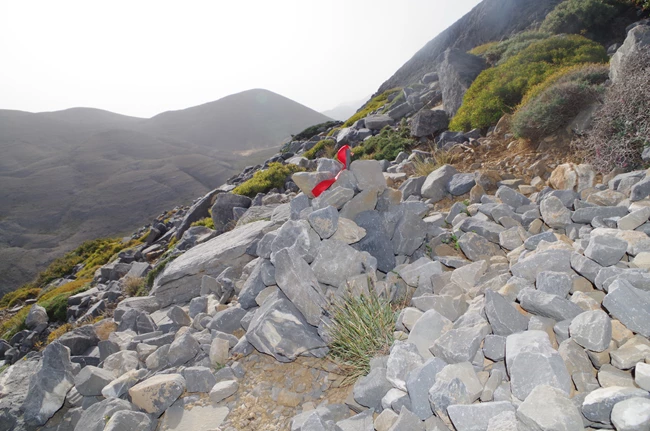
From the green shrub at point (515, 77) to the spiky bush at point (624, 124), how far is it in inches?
116

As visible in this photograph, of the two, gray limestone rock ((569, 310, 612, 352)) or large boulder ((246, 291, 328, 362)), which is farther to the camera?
large boulder ((246, 291, 328, 362))

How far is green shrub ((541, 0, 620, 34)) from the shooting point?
15414 millimetres

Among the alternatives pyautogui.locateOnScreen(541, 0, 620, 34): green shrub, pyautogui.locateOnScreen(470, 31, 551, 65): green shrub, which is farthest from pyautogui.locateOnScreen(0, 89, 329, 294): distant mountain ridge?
pyautogui.locateOnScreen(541, 0, 620, 34): green shrub

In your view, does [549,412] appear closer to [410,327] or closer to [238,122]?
[410,327]

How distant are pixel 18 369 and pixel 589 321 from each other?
6.21 meters

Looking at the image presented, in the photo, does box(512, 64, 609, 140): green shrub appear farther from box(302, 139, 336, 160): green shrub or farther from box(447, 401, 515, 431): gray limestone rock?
box(302, 139, 336, 160): green shrub

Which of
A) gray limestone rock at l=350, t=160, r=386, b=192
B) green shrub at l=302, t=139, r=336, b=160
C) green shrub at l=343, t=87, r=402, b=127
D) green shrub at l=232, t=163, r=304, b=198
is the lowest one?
gray limestone rock at l=350, t=160, r=386, b=192

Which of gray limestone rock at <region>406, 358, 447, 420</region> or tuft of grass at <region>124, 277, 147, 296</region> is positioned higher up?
tuft of grass at <region>124, 277, 147, 296</region>

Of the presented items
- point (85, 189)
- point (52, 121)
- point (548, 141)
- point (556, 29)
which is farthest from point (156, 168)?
point (548, 141)

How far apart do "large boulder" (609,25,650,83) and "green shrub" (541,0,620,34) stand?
1121 cm

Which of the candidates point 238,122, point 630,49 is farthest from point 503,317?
point 238,122

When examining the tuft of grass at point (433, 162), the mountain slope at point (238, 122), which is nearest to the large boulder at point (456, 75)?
the tuft of grass at point (433, 162)

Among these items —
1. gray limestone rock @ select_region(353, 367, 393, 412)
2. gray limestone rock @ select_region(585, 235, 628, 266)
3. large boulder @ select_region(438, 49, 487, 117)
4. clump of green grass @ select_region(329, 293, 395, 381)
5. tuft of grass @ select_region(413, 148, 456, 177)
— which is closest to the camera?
gray limestone rock @ select_region(353, 367, 393, 412)

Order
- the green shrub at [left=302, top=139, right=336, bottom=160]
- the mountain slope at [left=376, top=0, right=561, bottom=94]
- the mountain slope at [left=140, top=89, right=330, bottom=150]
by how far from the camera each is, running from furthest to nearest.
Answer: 1. the mountain slope at [left=140, top=89, right=330, bottom=150]
2. the mountain slope at [left=376, top=0, right=561, bottom=94]
3. the green shrub at [left=302, top=139, right=336, bottom=160]
